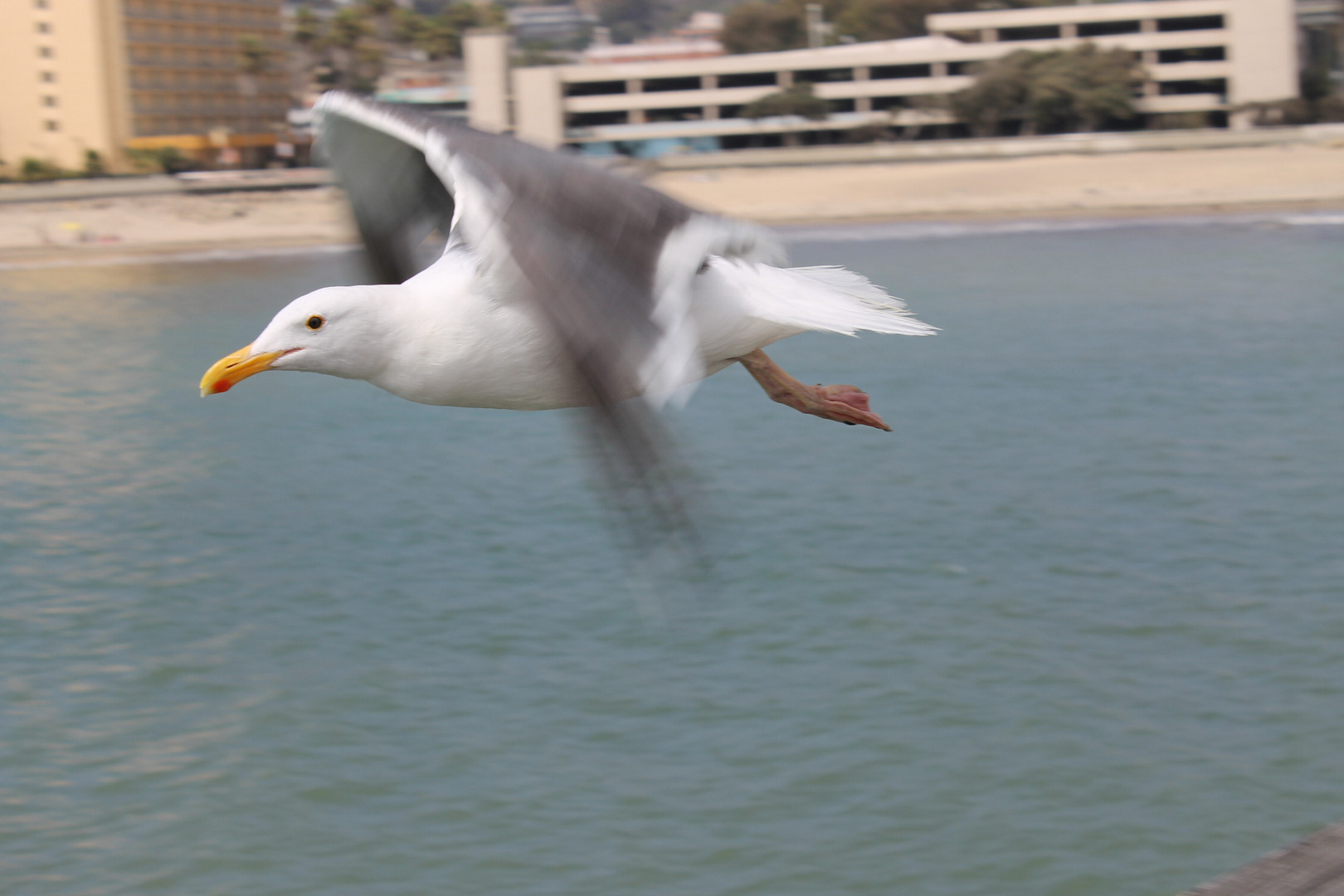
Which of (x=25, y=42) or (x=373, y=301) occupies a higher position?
(x=25, y=42)

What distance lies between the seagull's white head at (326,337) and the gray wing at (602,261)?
396 millimetres

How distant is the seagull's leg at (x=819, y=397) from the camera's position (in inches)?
231

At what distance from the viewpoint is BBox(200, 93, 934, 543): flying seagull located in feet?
13.3

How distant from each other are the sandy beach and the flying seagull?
38.3m

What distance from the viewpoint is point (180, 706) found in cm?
1177

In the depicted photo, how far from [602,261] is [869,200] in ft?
148

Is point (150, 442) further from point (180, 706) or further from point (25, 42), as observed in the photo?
point (25, 42)

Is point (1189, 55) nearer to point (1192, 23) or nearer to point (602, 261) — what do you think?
point (1192, 23)

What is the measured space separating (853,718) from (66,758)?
19.3 feet

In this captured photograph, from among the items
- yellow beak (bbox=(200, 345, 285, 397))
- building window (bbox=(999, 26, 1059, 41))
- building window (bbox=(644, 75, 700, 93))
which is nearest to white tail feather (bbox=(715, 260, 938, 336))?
yellow beak (bbox=(200, 345, 285, 397))

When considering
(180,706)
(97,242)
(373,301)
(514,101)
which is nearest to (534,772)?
(180,706)

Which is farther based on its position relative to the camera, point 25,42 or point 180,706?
point 25,42

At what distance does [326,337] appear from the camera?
15.8 feet

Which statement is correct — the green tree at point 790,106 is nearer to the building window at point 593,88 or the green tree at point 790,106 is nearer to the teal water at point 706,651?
the building window at point 593,88
